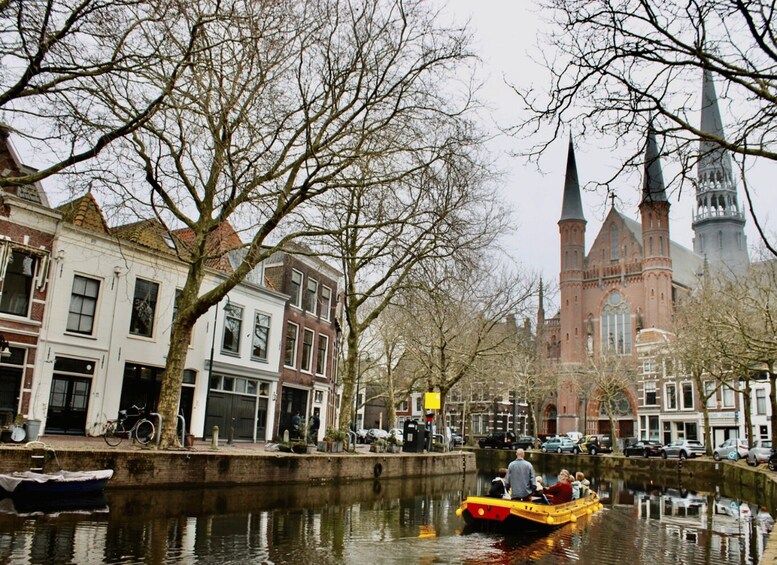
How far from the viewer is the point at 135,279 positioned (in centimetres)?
2470

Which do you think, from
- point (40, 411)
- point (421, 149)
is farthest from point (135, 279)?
point (421, 149)

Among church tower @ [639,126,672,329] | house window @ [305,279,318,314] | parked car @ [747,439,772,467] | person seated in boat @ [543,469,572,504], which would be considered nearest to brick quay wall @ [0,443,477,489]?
person seated in boat @ [543,469,572,504]

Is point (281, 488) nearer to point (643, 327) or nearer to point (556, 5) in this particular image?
point (556, 5)

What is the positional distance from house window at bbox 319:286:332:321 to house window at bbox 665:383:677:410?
38456 millimetres

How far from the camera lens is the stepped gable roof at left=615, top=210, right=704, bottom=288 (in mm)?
77062

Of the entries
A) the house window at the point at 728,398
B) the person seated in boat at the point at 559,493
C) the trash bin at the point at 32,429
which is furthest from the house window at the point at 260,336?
the house window at the point at 728,398

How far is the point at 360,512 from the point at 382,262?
10.5 m

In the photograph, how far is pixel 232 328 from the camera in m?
29.4

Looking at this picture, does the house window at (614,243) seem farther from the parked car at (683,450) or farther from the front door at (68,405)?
the front door at (68,405)

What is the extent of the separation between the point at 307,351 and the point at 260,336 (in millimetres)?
5019

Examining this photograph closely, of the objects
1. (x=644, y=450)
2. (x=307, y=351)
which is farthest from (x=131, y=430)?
(x=644, y=450)

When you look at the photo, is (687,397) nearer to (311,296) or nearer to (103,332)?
(311,296)

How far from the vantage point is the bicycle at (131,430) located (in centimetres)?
1861

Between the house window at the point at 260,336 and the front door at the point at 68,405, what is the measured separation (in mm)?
8904
